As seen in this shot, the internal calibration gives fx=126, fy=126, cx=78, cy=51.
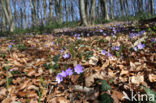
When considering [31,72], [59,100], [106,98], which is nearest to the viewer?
[106,98]

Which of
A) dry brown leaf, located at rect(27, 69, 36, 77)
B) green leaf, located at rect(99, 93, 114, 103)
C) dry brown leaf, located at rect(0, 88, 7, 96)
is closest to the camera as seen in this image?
green leaf, located at rect(99, 93, 114, 103)

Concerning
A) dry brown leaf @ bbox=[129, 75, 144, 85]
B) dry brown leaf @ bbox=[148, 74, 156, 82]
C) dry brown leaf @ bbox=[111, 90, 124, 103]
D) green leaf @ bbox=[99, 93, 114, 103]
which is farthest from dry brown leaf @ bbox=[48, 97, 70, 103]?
dry brown leaf @ bbox=[148, 74, 156, 82]

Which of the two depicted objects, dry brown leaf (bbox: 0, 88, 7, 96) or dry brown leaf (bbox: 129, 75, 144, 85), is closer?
dry brown leaf (bbox: 129, 75, 144, 85)

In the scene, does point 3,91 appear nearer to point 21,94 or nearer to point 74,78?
point 21,94

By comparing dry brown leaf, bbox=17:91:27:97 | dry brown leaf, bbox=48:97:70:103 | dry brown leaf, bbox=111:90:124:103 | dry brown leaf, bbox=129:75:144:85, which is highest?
dry brown leaf, bbox=129:75:144:85

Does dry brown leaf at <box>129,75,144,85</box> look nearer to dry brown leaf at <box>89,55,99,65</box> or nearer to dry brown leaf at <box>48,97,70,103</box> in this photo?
dry brown leaf at <box>89,55,99,65</box>

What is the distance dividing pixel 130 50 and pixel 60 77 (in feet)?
5.35

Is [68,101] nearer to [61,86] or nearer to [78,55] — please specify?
[61,86]

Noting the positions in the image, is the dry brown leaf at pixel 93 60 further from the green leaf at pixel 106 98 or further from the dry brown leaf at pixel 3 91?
the dry brown leaf at pixel 3 91

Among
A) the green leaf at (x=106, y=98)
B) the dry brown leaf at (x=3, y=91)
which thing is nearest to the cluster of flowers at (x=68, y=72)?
the green leaf at (x=106, y=98)

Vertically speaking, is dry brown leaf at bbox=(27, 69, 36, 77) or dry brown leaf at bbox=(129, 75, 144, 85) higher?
dry brown leaf at bbox=(27, 69, 36, 77)

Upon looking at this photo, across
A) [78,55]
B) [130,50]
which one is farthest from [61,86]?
[130,50]

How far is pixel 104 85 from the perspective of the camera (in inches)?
52.3

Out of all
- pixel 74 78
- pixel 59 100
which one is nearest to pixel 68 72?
pixel 74 78
